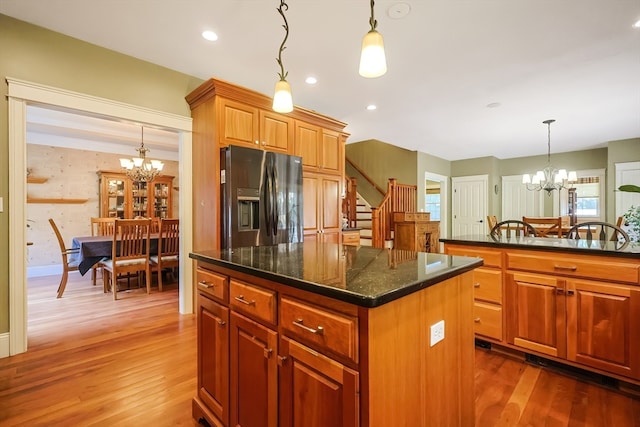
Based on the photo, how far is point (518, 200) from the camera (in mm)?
7555

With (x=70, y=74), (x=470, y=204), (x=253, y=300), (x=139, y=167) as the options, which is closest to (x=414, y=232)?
(x=470, y=204)

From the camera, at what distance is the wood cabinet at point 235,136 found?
290 cm

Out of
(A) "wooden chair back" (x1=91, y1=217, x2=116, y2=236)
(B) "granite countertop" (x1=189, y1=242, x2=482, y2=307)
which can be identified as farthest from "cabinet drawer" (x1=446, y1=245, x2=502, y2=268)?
(A) "wooden chair back" (x1=91, y1=217, x2=116, y2=236)

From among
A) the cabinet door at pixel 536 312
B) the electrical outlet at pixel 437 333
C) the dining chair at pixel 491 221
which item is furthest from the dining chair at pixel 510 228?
the electrical outlet at pixel 437 333

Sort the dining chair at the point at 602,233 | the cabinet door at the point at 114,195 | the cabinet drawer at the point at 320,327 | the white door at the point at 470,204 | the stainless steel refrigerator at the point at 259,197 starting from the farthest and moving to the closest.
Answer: the white door at the point at 470,204 < the cabinet door at the point at 114,195 < the stainless steel refrigerator at the point at 259,197 < the dining chair at the point at 602,233 < the cabinet drawer at the point at 320,327

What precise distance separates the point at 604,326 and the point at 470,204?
6.32 metres

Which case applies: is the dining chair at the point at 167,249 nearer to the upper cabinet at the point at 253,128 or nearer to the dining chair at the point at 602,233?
the upper cabinet at the point at 253,128

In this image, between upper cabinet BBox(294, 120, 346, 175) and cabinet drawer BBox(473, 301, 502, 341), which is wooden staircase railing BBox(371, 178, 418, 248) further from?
cabinet drawer BBox(473, 301, 502, 341)

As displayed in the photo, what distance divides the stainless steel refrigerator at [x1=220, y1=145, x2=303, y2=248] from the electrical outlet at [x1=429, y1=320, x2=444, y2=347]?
2097mm

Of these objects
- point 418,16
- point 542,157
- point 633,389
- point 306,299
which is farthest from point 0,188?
point 542,157

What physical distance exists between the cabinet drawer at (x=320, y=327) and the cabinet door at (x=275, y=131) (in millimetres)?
2498

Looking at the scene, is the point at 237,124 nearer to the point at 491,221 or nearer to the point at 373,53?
the point at 373,53

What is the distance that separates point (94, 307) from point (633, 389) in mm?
4931

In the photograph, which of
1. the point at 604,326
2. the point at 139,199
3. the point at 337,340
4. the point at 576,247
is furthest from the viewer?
the point at 139,199
